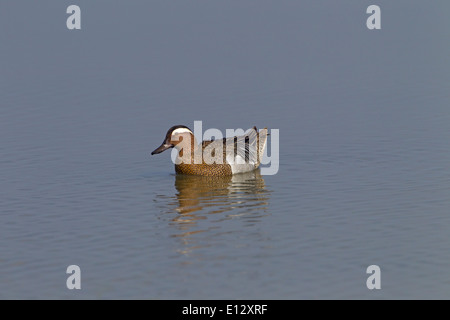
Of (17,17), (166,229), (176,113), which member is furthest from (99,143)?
(17,17)

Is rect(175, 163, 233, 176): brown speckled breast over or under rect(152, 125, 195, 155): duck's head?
under

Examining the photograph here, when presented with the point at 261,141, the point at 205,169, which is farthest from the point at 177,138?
the point at 261,141

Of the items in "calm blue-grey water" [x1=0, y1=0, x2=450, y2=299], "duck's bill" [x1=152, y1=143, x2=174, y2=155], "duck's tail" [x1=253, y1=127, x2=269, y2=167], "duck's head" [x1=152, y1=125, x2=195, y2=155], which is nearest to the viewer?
"calm blue-grey water" [x1=0, y1=0, x2=450, y2=299]

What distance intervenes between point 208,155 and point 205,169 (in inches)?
11.7

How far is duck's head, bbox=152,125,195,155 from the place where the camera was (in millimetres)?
18672

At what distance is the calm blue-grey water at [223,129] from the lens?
40.9ft

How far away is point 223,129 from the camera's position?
20.9 meters

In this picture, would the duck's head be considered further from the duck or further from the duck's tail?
the duck's tail

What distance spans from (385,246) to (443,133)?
7.41 meters

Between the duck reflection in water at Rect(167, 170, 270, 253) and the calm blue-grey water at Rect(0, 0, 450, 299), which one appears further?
the duck reflection in water at Rect(167, 170, 270, 253)

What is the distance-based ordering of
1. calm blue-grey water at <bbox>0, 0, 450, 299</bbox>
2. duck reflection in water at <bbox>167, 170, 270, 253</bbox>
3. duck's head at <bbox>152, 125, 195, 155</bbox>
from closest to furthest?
calm blue-grey water at <bbox>0, 0, 450, 299</bbox>
duck reflection in water at <bbox>167, 170, 270, 253</bbox>
duck's head at <bbox>152, 125, 195, 155</bbox>

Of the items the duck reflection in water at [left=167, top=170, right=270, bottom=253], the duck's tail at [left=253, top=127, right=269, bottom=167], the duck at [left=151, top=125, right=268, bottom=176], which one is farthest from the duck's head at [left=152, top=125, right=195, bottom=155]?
the duck's tail at [left=253, top=127, right=269, bottom=167]

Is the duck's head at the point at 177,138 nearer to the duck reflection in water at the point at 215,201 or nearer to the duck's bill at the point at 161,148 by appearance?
the duck's bill at the point at 161,148

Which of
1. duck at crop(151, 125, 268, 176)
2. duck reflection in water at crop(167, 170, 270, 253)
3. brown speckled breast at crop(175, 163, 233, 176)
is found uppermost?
duck at crop(151, 125, 268, 176)
